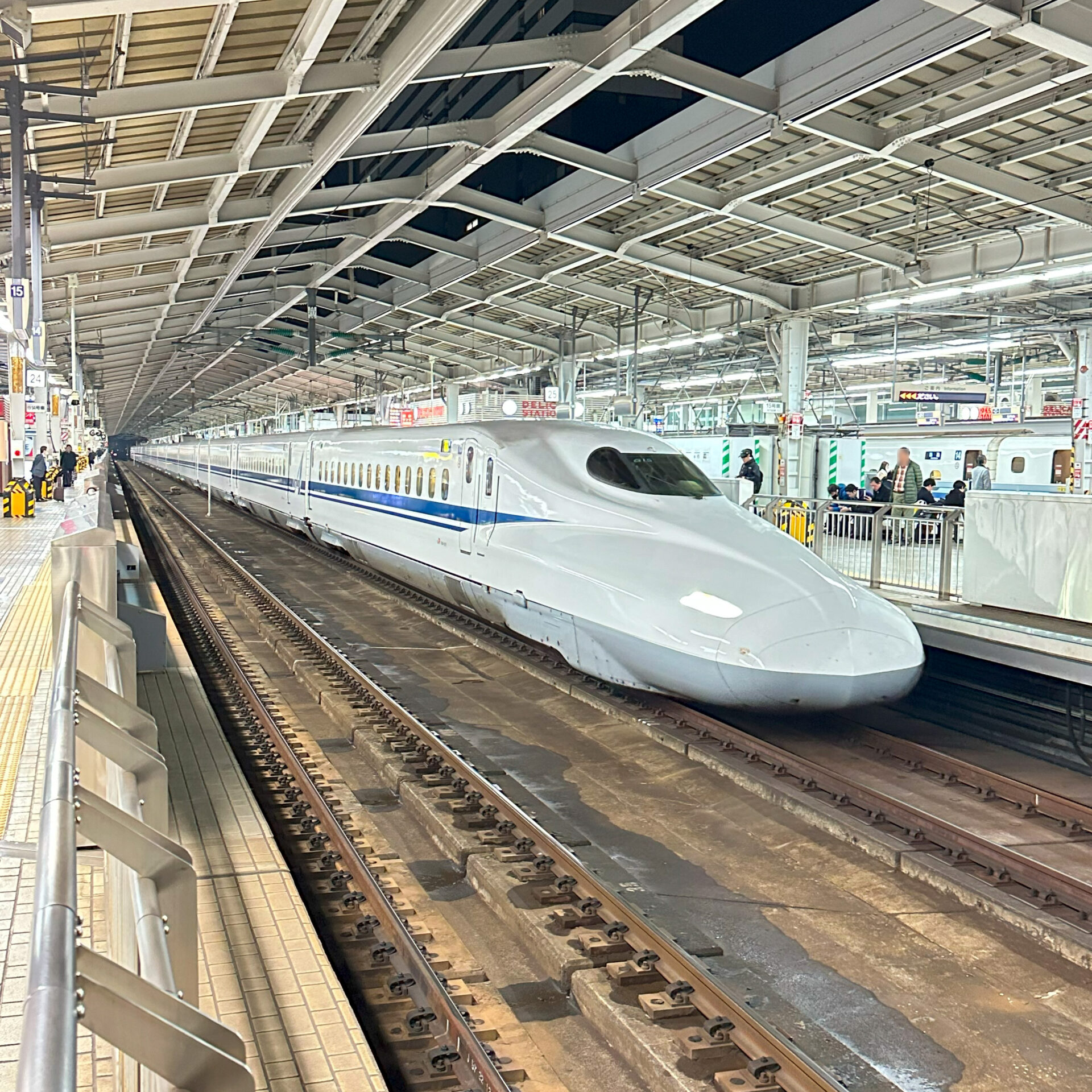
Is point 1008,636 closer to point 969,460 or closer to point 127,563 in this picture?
point 127,563

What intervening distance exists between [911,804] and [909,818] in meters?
0.54

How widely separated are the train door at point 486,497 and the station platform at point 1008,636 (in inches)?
174

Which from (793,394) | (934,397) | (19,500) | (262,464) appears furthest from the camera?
(262,464)

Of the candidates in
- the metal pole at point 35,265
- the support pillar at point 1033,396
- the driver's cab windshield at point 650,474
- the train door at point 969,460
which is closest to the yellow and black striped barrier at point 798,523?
the driver's cab windshield at point 650,474

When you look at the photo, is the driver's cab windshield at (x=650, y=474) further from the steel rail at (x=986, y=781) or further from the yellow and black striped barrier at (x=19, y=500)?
the yellow and black striped barrier at (x=19, y=500)

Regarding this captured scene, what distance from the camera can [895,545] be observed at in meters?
12.4

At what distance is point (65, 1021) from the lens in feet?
4.97

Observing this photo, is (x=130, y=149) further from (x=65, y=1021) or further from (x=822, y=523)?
(x=65, y=1021)

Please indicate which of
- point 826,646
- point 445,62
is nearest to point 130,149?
point 445,62

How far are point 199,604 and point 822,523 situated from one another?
959cm

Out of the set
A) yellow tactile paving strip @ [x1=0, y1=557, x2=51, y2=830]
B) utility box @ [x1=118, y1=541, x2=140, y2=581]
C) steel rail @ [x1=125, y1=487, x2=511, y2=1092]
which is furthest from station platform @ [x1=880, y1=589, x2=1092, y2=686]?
utility box @ [x1=118, y1=541, x2=140, y2=581]

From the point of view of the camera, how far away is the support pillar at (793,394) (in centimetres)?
2372

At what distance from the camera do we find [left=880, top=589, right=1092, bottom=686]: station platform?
9234 mm

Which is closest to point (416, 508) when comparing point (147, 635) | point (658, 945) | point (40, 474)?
point (147, 635)
